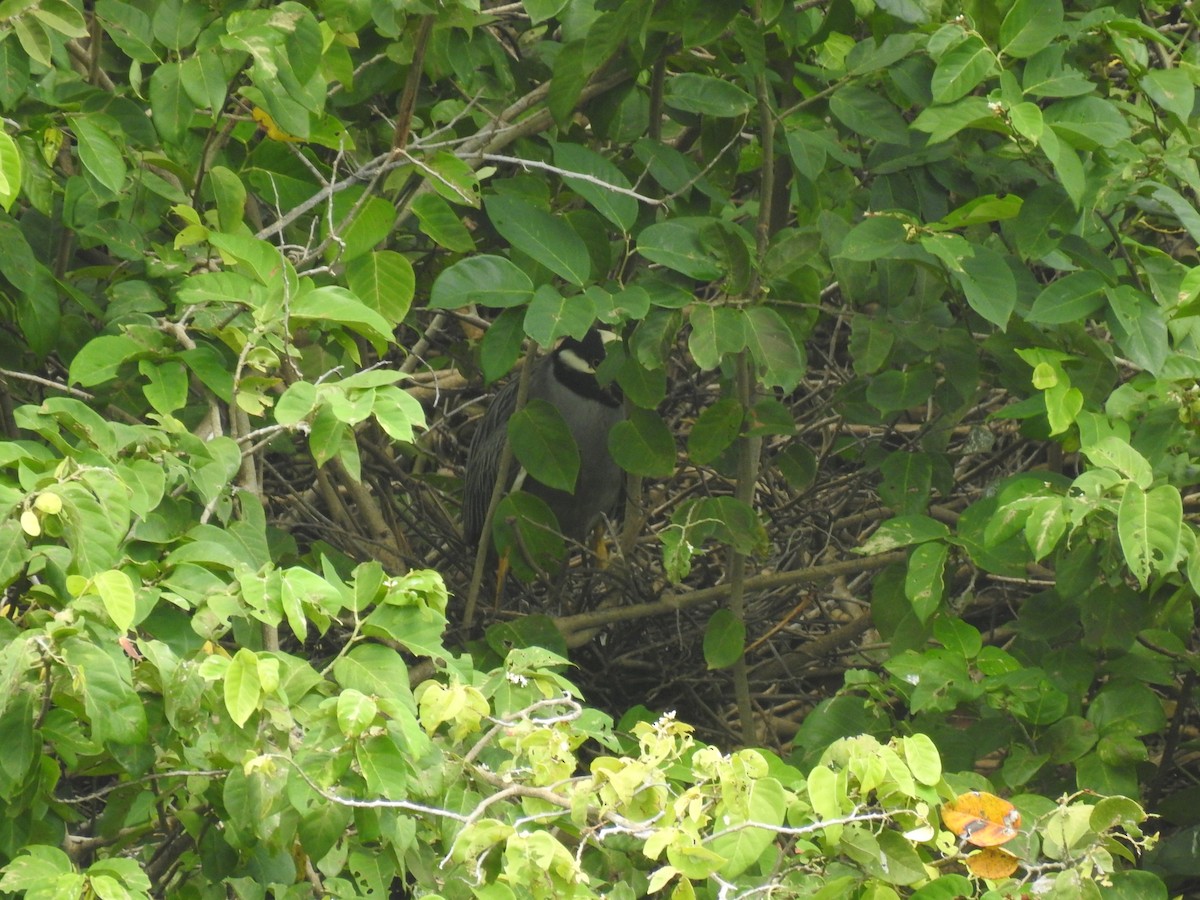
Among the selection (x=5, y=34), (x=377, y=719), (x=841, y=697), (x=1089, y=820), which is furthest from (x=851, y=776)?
(x=5, y=34)

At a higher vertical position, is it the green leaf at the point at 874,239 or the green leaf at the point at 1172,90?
the green leaf at the point at 1172,90

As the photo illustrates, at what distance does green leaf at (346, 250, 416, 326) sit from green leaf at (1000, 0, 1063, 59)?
43.0 inches

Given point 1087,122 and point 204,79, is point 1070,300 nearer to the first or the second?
point 1087,122

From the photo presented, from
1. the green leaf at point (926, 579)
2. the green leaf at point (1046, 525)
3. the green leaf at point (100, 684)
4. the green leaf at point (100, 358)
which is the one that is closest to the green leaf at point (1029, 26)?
the green leaf at point (1046, 525)

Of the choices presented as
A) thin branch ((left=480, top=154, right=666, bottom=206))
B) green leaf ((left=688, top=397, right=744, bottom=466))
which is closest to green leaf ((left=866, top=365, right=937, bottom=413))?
green leaf ((left=688, top=397, right=744, bottom=466))

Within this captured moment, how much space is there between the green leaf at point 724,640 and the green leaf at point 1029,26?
137 cm

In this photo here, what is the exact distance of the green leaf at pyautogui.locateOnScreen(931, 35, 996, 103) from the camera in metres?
2.33

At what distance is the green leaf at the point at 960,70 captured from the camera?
7.63ft

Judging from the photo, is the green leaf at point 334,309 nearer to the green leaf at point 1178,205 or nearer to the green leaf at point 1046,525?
the green leaf at point 1046,525

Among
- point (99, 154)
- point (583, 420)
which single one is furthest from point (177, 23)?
point (583, 420)

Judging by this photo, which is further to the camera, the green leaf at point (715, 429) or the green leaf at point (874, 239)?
the green leaf at point (715, 429)

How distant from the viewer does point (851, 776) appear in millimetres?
1606

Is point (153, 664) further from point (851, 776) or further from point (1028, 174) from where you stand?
point (1028, 174)

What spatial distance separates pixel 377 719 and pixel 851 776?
1.76 feet
